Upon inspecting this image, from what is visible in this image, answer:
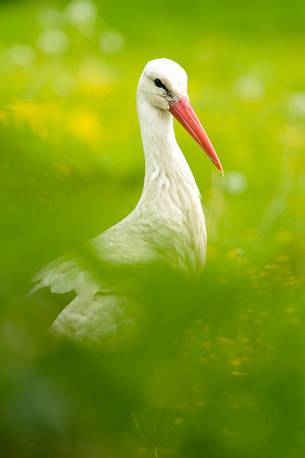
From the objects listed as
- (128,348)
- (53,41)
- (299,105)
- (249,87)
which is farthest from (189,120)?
(53,41)

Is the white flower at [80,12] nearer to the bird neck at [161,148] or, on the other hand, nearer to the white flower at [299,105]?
the white flower at [299,105]

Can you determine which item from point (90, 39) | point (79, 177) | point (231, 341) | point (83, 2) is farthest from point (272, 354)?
point (90, 39)

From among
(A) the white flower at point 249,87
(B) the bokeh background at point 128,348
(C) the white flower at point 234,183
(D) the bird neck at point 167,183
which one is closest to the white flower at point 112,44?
(A) the white flower at point 249,87

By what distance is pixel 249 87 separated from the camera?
18.0 feet

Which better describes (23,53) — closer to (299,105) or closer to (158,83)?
(299,105)

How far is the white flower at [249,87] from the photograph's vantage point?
210 inches

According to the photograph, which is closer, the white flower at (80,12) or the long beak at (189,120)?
the long beak at (189,120)

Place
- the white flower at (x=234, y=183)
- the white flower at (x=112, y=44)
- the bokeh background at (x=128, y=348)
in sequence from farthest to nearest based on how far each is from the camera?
1. the white flower at (x=112, y=44)
2. the white flower at (x=234, y=183)
3. the bokeh background at (x=128, y=348)

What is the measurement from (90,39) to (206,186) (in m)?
2.42

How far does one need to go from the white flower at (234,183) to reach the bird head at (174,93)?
180 centimetres

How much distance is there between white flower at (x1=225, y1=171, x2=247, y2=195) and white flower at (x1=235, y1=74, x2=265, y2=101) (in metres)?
1.50

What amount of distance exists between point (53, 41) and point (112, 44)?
1.14 ft

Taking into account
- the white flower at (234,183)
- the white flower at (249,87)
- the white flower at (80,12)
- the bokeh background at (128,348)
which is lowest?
the white flower at (234,183)

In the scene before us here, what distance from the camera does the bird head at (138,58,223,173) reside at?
189cm
